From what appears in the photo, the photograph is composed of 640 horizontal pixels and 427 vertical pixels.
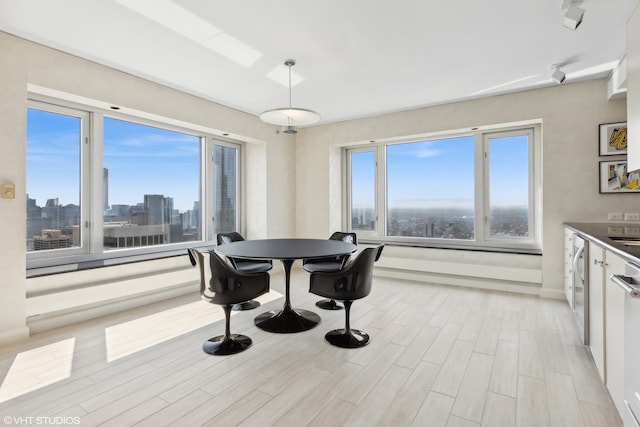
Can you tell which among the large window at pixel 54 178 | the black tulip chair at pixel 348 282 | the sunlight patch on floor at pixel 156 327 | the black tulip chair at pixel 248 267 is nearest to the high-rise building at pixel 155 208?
the large window at pixel 54 178

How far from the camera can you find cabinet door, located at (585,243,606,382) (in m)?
1.94

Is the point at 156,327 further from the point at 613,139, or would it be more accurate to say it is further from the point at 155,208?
the point at 613,139

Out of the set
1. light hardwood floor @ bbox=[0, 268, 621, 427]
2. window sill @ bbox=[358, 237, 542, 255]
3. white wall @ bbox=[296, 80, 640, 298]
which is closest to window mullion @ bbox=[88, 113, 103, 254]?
light hardwood floor @ bbox=[0, 268, 621, 427]

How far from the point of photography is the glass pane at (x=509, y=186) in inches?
175

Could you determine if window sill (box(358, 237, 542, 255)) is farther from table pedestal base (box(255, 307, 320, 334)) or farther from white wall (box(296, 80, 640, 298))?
table pedestal base (box(255, 307, 320, 334))

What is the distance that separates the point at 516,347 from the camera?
8.45 feet

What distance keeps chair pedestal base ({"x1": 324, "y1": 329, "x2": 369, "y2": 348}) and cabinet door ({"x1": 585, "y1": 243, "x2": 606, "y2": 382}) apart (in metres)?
1.56

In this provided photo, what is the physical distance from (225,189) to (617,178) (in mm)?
5354

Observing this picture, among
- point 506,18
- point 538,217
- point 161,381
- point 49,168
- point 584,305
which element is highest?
point 506,18

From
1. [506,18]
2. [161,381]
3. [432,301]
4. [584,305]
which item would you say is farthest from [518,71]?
[161,381]

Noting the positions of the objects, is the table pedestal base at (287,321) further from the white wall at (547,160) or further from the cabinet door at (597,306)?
the white wall at (547,160)

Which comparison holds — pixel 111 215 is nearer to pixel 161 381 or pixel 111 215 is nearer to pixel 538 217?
pixel 161 381

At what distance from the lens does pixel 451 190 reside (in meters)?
5.04

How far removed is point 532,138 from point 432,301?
273 centimetres
